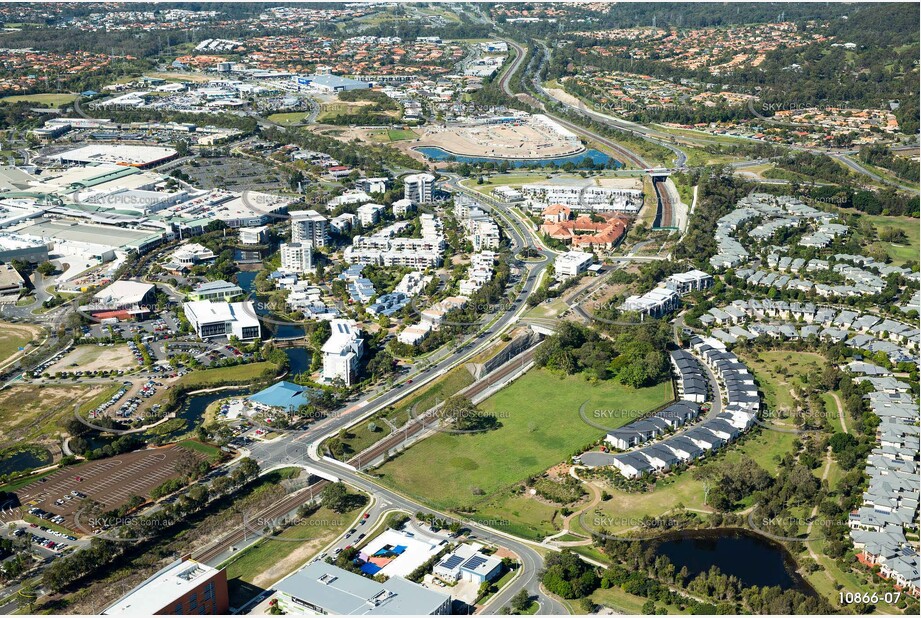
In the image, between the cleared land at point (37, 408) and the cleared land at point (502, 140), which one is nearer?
the cleared land at point (37, 408)

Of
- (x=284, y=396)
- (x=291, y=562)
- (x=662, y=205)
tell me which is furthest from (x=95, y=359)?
(x=662, y=205)

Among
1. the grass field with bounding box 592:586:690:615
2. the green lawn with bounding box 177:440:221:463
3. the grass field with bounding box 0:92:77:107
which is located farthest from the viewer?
the grass field with bounding box 0:92:77:107

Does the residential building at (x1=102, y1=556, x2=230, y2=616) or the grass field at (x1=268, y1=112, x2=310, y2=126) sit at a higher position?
the grass field at (x1=268, y1=112, x2=310, y2=126)

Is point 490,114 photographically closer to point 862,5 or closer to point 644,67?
point 644,67

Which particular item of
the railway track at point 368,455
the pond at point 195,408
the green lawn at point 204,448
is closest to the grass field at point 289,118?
the pond at point 195,408

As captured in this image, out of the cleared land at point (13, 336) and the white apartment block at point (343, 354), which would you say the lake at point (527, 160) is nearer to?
the white apartment block at point (343, 354)

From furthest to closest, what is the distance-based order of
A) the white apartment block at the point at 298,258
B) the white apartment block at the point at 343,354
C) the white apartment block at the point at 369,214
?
the white apartment block at the point at 369,214
the white apartment block at the point at 298,258
the white apartment block at the point at 343,354

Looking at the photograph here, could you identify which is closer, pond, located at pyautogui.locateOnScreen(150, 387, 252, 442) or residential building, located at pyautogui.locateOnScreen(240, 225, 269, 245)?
pond, located at pyautogui.locateOnScreen(150, 387, 252, 442)

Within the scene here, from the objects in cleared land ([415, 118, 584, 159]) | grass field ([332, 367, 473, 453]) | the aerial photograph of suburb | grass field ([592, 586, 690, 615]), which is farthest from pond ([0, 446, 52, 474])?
cleared land ([415, 118, 584, 159])

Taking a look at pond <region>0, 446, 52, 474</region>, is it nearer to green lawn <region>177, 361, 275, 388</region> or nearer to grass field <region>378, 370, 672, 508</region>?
green lawn <region>177, 361, 275, 388</region>
